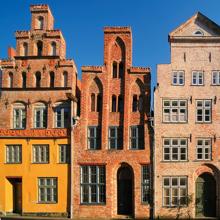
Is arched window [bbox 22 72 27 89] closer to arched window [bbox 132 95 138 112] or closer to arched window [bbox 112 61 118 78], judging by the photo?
arched window [bbox 112 61 118 78]

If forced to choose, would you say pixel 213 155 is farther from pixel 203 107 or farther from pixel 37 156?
pixel 37 156

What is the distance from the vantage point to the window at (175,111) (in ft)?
112

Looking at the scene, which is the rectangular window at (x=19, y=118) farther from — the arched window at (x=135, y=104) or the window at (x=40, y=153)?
the arched window at (x=135, y=104)

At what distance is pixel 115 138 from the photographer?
34.3 meters

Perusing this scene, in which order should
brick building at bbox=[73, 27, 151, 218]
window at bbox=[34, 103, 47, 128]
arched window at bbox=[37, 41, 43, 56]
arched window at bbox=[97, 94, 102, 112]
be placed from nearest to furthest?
brick building at bbox=[73, 27, 151, 218], arched window at bbox=[97, 94, 102, 112], window at bbox=[34, 103, 47, 128], arched window at bbox=[37, 41, 43, 56]

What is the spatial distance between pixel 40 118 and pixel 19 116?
1.80 metres

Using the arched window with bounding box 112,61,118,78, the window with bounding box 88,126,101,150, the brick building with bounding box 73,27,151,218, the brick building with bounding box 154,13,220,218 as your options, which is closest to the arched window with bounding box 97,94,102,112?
the brick building with bounding box 73,27,151,218

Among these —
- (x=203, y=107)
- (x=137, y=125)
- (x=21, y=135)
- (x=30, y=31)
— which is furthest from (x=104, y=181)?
(x=30, y=31)

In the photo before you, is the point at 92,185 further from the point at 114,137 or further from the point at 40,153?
the point at 40,153

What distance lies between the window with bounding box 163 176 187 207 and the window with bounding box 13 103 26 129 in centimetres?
1247

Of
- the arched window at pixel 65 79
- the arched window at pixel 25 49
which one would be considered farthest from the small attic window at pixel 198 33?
the arched window at pixel 25 49

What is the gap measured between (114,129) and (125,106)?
81.6 inches

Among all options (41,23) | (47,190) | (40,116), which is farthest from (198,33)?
(47,190)

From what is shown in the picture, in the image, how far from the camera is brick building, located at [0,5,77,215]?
34.1 m
